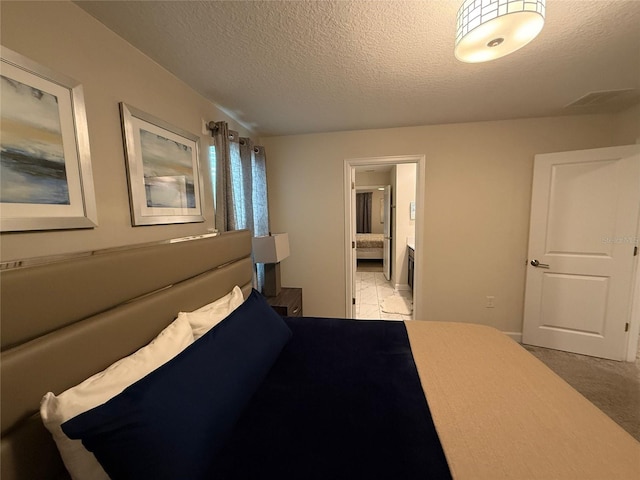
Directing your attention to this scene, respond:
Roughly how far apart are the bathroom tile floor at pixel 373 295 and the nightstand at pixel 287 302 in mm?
1171

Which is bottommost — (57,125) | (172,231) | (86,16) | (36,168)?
(172,231)

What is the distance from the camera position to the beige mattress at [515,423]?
77 centimetres

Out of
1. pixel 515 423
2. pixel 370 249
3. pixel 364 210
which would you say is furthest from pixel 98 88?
pixel 364 210

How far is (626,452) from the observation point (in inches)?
31.5

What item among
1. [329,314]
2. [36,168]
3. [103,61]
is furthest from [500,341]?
[103,61]

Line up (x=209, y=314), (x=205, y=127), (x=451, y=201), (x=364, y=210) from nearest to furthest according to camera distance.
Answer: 1. (x=209, y=314)
2. (x=205, y=127)
3. (x=451, y=201)
4. (x=364, y=210)

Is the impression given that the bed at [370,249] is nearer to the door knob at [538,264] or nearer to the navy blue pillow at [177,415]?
the door knob at [538,264]

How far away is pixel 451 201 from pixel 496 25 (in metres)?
2.01

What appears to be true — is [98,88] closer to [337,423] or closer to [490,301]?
[337,423]

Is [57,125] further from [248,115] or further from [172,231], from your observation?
[248,115]

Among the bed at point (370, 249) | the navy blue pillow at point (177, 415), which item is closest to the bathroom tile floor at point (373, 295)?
the bed at point (370, 249)

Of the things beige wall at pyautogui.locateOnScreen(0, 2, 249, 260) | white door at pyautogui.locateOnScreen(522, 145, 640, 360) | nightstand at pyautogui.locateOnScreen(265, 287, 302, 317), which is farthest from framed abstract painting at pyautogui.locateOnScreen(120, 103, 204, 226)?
white door at pyautogui.locateOnScreen(522, 145, 640, 360)

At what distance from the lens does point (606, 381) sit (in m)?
2.07

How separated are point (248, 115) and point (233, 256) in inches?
53.7
